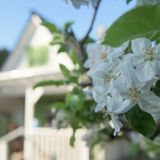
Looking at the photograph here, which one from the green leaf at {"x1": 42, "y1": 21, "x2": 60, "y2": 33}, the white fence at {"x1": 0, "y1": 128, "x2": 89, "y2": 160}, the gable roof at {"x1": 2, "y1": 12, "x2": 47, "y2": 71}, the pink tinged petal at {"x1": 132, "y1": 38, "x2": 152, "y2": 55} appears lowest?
the pink tinged petal at {"x1": 132, "y1": 38, "x2": 152, "y2": 55}

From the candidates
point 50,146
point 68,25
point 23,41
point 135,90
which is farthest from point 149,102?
point 23,41

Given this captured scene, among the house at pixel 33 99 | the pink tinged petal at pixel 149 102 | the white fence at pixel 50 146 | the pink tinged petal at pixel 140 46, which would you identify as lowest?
the pink tinged petal at pixel 149 102

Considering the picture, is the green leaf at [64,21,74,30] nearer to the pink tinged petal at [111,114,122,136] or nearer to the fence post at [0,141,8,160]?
the pink tinged petal at [111,114,122,136]

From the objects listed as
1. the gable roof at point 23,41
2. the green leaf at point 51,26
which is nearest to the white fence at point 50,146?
the gable roof at point 23,41

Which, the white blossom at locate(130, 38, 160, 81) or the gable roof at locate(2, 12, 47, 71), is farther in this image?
the gable roof at locate(2, 12, 47, 71)

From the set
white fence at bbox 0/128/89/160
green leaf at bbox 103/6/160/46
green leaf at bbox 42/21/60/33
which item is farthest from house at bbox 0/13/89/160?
green leaf at bbox 103/6/160/46

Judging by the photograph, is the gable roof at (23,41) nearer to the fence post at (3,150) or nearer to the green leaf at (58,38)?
the fence post at (3,150)
